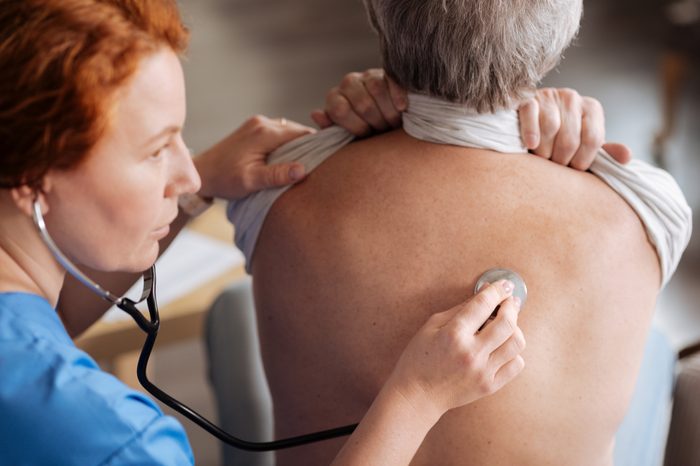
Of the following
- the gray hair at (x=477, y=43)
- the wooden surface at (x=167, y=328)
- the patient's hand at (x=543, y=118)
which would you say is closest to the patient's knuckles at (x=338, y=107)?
the patient's hand at (x=543, y=118)

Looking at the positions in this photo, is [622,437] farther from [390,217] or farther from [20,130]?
[20,130]

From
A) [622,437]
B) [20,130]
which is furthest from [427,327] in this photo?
[622,437]

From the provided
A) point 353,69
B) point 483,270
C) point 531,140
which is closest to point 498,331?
point 483,270

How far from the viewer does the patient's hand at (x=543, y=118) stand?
1.15 metres

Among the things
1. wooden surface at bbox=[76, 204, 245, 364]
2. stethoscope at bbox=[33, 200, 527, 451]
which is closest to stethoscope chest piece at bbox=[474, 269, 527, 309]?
stethoscope at bbox=[33, 200, 527, 451]

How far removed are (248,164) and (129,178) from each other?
366mm

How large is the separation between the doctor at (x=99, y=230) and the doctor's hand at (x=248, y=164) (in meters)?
0.24

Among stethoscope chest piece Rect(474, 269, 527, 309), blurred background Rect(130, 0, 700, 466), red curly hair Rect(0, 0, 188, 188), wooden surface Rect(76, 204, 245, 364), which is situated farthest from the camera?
blurred background Rect(130, 0, 700, 466)

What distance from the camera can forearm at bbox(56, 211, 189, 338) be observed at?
138 centimetres

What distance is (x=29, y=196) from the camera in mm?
905

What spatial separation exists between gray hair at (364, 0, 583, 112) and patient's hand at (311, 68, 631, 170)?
4 cm

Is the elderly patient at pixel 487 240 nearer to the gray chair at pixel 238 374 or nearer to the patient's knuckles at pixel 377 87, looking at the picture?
the patient's knuckles at pixel 377 87

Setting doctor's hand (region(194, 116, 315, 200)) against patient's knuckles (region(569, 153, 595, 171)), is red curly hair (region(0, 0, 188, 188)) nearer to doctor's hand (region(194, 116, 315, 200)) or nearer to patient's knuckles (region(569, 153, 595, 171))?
doctor's hand (region(194, 116, 315, 200))

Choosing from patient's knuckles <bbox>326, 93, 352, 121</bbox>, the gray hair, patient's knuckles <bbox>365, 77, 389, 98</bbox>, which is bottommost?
patient's knuckles <bbox>326, 93, 352, 121</bbox>
